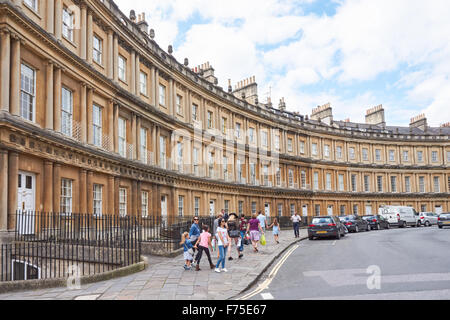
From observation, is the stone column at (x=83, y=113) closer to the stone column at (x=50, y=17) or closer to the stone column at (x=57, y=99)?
the stone column at (x=57, y=99)

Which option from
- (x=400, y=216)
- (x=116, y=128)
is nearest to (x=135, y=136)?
(x=116, y=128)

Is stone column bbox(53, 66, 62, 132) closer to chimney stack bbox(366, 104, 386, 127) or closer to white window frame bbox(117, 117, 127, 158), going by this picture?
white window frame bbox(117, 117, 127, 158)

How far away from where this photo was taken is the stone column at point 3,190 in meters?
13.0

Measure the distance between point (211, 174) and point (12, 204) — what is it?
19.2m

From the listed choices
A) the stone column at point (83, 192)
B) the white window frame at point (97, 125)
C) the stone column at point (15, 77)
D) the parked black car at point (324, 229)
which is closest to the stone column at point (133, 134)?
the white window frame at point (97, 125)

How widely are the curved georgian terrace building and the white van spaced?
9.05 m

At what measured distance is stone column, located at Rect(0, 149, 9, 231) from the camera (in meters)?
13.0

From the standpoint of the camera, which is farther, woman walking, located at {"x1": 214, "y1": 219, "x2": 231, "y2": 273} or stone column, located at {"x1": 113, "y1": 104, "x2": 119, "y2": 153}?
stone column, located at {"x1": 113, "y1": 104, "x2": 119, "y2": 153}

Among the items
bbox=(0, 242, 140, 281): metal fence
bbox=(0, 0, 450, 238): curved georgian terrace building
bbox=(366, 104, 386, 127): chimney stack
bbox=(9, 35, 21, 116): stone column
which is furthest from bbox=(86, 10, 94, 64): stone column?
bbox=(366, 104, 386, 127): chimney stack

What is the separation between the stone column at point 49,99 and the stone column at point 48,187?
1486 mm

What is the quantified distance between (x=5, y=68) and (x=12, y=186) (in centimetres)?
389

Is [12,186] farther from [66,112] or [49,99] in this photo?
[66,112]

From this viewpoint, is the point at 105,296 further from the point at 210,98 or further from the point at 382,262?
the point at 210,98

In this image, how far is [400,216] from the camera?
3716cm
